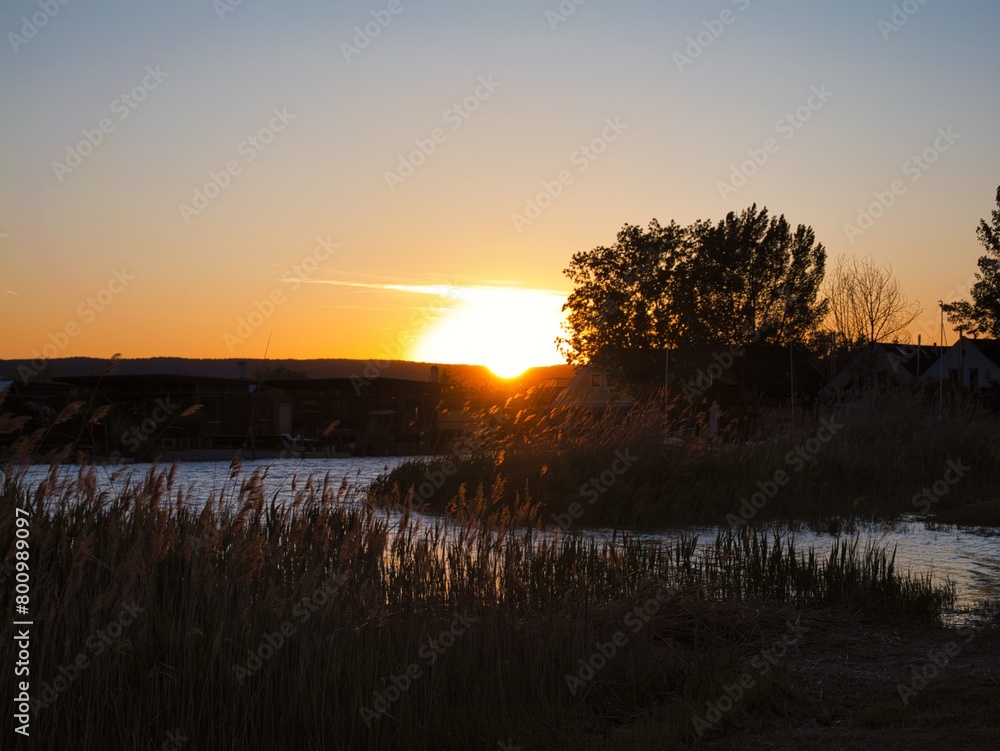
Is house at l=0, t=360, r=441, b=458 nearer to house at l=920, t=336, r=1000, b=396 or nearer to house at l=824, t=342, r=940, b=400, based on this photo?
house at l=824, t=342, r=940, b=400

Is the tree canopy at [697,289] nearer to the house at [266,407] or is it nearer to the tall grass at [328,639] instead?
the house at [266,407]

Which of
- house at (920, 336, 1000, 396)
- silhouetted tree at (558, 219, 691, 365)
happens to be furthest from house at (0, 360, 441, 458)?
house at (920, 336, 1000, 396)

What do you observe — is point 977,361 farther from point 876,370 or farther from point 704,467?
point 704,467

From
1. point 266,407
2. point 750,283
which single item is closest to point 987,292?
point 750,283

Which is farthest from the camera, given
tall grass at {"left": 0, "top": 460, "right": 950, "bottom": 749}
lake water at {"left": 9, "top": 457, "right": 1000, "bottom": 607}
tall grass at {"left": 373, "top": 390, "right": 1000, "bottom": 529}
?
tall grass at {"left": 373, "top": 390, "right": 1000, "bottom": 529}

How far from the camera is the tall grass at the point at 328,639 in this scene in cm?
478

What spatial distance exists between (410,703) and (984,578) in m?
6.76

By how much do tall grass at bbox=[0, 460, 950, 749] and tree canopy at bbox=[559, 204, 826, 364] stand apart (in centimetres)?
4852

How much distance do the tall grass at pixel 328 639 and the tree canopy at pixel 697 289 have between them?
48520mm

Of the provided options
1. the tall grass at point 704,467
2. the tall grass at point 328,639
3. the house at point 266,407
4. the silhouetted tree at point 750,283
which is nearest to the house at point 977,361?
the silhouetted tree at point 750,283

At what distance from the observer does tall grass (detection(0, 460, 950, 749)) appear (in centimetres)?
478

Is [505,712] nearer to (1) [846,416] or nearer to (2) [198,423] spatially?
(1) [846,416]

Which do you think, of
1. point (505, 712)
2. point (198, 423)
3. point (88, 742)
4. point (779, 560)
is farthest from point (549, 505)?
point (198, 423)

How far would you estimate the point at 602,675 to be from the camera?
5.78 metres
